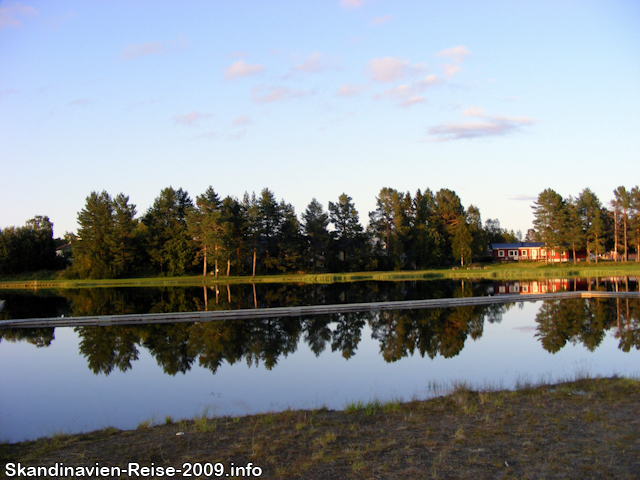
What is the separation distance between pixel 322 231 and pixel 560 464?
55.1m

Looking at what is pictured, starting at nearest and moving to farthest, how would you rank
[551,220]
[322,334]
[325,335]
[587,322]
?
[325,335] → [322,334] → [587,322] → [551,220]

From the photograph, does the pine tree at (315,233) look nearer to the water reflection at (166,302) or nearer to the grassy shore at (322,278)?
the grassy shore at (322,278)

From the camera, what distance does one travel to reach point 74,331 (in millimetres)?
20500

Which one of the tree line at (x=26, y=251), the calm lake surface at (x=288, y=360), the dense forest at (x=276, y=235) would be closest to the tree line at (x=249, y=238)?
the dense forest at (x=276, y=235)

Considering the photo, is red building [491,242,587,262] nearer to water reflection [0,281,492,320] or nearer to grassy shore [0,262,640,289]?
grassy shore [0,262,640,289]

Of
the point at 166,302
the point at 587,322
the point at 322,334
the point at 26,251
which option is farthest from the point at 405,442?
the point at 26,251

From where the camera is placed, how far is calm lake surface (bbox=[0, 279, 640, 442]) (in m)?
10.4

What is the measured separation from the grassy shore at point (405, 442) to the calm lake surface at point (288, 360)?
5.10 feet

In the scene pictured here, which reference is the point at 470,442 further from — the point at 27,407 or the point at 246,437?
the point at 27,407

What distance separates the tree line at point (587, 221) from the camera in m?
67.4

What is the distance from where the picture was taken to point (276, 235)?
59250 mm

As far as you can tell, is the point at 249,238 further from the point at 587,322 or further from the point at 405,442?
the point at 405,442

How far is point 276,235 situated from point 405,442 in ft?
174

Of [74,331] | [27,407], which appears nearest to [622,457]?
[27,407]
